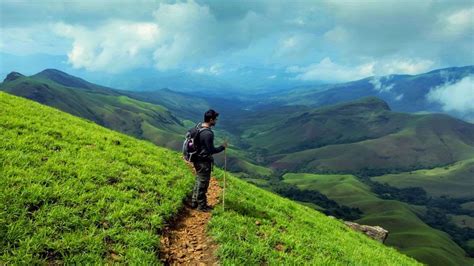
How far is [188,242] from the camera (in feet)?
52.9

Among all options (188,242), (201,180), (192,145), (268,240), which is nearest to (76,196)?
(188,242)

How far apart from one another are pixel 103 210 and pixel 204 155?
5082mm

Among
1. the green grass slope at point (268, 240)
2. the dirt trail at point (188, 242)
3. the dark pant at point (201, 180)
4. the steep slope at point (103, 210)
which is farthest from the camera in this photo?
the dark pant at point (201, 180)

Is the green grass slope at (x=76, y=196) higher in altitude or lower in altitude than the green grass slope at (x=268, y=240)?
higher

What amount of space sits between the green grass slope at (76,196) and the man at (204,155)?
1.18 meters

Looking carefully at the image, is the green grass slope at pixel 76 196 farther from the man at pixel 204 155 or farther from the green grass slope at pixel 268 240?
the green grass slope at pixel 268 240

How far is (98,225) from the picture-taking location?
14586 millimetres

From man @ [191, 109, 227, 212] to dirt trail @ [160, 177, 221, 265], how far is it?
0.74 meters

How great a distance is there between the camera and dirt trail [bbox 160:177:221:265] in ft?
48.2

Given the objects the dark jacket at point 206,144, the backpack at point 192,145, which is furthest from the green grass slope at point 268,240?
the backpack at point 192,145

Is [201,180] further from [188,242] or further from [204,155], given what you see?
[188,242]

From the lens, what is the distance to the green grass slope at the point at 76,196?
12922mm

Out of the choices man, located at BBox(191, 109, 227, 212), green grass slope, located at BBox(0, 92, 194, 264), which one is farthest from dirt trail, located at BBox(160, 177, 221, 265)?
man, located at BBox(191, 109, 227, 212)

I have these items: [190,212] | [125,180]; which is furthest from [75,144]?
[190,212]
